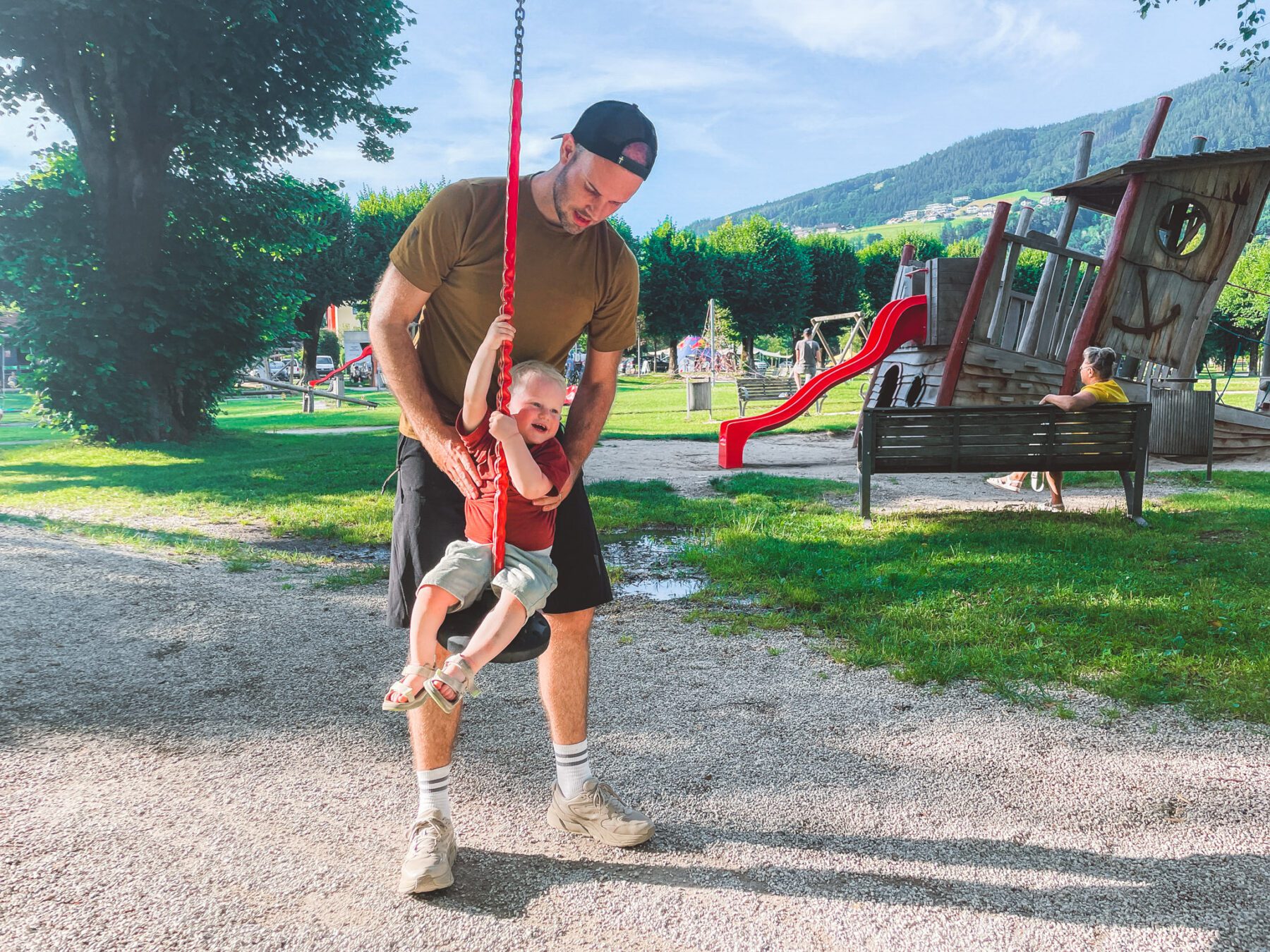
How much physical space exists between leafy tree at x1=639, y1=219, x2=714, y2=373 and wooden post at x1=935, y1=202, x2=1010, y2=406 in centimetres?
5063

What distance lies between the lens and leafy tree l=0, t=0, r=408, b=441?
14.6 m

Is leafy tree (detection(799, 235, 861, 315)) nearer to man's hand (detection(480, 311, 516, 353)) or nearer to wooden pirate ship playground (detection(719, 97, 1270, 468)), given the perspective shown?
wooden pirate ship playground (detection(719, 97, 1270, 468))

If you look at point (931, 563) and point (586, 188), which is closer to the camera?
point (586, 188)

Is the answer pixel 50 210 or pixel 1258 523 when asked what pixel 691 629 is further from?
pixel 50 210

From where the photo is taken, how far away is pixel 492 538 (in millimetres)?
2477

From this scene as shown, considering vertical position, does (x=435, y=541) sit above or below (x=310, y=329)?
below

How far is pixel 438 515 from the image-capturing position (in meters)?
2.78

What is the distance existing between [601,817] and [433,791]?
54 cm

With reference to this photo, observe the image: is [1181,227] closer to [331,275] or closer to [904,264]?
[904,264]

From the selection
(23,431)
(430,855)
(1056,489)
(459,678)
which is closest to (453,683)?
(459,678)

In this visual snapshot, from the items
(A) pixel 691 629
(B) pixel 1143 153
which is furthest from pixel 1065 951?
(B) pixel 1143 153

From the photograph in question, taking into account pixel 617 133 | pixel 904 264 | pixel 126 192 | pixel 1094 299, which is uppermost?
pixel 126 192

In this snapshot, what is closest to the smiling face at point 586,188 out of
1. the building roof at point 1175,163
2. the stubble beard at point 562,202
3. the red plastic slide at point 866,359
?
the stubble beard at point 562,202

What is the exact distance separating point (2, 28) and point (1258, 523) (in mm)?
17924
